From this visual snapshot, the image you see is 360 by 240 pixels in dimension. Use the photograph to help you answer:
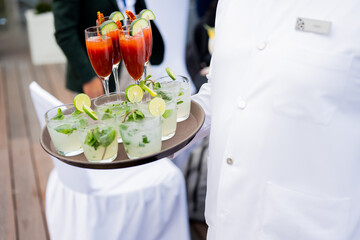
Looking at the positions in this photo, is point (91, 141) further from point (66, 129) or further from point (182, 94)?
point (182, 94)

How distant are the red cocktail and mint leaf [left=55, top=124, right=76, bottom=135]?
283 mm

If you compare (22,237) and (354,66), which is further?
(22,237)

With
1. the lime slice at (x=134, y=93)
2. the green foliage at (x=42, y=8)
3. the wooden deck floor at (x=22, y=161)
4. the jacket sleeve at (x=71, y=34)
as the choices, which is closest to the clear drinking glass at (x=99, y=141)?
the lime slice at (x=134, y=93)

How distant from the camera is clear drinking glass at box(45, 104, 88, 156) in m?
1.05

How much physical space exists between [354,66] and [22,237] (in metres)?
2.03

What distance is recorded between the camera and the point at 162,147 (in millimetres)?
1081

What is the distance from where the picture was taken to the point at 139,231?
1731 mm

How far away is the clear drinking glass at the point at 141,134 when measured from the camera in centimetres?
98

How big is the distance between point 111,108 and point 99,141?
136 mm

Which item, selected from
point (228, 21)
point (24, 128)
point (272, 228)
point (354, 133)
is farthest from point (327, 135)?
point (24, 128)

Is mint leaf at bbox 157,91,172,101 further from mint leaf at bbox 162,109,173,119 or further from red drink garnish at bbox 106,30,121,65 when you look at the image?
red drink garnish at bbox 106,30,121,65

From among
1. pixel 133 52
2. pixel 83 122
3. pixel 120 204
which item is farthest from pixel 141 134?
pixel 120 204

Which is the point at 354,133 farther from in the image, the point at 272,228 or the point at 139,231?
the point at 139,231

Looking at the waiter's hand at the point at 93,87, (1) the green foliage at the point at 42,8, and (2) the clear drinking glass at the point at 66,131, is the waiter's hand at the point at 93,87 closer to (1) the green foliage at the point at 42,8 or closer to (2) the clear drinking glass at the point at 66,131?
(2) the clear drinking glass at the point at 66,131
